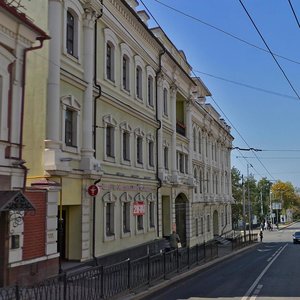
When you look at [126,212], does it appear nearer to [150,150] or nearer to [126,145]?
[126,145]

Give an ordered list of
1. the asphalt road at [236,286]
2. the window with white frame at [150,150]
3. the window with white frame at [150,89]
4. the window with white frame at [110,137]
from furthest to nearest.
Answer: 1. the window with white frame at [150,89]
2. the window with white frame at [150,150]
3. the window with white frame at [110,137]
4. the asphalt road at [236,286]

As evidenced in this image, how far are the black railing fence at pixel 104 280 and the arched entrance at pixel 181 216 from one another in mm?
15394

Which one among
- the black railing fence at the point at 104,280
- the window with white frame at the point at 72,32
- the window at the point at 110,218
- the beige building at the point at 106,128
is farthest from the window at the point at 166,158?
the window with white frame at the point at 72,32

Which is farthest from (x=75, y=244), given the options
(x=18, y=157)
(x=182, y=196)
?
(x=182, y=196)

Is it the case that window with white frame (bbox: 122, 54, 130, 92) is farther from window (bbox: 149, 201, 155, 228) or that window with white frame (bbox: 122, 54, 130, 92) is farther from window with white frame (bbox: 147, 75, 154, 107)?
window (bbox: 149, 201, 155, 228)

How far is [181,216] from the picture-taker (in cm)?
3603

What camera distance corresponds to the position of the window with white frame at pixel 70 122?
17203 mm

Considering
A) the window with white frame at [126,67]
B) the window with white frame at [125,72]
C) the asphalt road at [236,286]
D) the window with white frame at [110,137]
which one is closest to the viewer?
the asphalt road at [236,286]

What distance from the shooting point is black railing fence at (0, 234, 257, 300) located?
30.2 feet

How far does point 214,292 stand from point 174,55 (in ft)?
75.5

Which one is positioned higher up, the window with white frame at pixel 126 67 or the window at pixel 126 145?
the window with white frame at pixel 126 67

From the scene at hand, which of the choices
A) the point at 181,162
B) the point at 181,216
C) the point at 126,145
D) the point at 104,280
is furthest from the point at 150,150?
the point at 104,280

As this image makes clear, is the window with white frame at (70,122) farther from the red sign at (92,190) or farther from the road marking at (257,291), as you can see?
the road marking at (257,291)

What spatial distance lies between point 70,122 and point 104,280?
794cm
